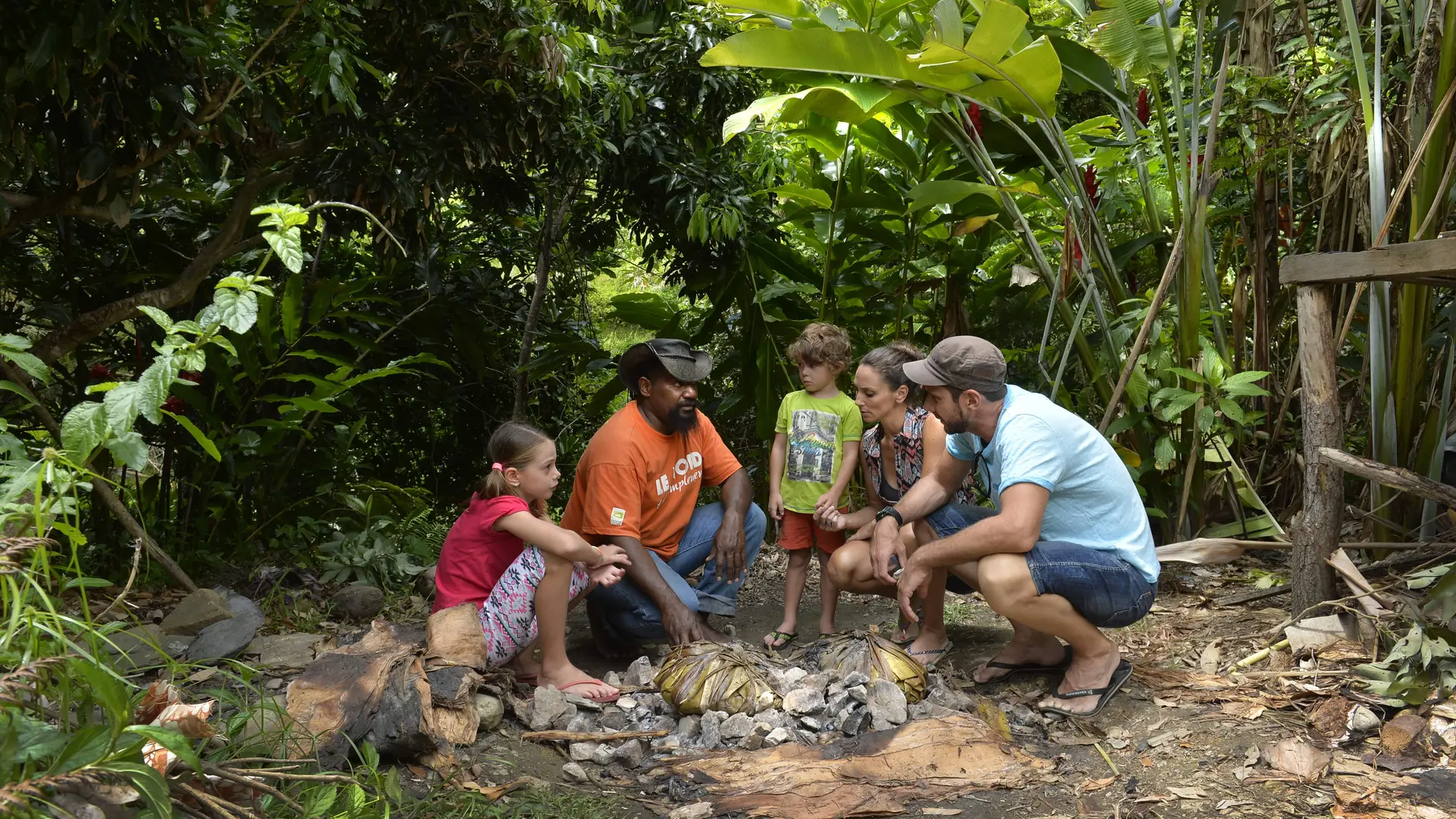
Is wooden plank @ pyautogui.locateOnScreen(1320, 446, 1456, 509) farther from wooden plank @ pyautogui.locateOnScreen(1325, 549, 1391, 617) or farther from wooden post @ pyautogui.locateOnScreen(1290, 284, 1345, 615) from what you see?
wooden plank @ pyautogui.locateOnScreen(1325, 549, 1391, 617)

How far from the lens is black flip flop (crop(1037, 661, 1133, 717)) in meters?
3.31

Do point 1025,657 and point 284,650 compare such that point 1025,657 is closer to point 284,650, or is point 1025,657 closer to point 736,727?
point 736,727

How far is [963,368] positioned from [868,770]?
1.17 meters

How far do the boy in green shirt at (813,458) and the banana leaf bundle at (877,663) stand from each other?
499 mm

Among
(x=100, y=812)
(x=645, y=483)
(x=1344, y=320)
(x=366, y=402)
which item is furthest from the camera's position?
(x=366, y=402)

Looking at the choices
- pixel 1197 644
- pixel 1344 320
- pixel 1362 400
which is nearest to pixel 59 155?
pixel 1197 644

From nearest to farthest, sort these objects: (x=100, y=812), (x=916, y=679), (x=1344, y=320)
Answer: (x=100, y=812), (x=916, y=679), (x=1344, y=320)

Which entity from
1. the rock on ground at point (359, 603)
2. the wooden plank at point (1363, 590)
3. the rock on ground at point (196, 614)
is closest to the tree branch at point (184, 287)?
the rock on ground at point (196, 614)

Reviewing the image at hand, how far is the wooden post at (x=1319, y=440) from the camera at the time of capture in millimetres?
3580

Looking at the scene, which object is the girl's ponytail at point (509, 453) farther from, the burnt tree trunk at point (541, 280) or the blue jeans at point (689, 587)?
the burnt tree trunk at point (541, 280)

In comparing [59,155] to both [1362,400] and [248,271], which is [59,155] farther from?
Result: [1362,400]

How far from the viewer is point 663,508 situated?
3.98 m

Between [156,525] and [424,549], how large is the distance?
1.07 meters

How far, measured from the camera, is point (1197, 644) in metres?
3.90
